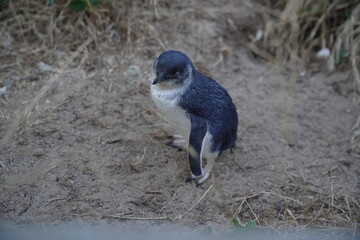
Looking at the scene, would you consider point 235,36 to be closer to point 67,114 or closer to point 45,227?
Answer: point 67,114

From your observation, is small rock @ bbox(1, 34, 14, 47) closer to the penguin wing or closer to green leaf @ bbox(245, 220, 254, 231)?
the penguin wing

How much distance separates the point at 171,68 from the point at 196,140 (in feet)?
1.54

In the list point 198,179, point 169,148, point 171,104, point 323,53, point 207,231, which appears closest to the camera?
point 207,231

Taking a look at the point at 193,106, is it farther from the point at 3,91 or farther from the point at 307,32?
the point at 307,32

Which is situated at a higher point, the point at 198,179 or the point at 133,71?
the point at 133,71

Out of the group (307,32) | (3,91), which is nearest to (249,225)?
(3,91)

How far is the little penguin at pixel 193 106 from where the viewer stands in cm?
295

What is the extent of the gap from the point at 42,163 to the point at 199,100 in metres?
1.09

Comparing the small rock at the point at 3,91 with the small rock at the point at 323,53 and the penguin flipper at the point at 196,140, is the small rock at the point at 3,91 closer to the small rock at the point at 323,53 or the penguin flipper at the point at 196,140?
the penguin flipper at the point at 196,140

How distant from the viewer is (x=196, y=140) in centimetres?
295

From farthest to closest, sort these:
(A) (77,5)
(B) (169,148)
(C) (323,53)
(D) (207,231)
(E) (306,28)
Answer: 1. (E) (306,28)
2. (C) (323,53)
3. (A) (77,5)
4. (B) (169,148)
5. (D) (207,231)

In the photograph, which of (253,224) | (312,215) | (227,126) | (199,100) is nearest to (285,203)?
(312,215)

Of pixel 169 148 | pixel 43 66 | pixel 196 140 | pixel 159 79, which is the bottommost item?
pixel 169 148

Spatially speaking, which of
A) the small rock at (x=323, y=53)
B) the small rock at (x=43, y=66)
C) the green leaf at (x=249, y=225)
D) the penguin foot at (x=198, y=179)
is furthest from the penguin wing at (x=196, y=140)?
the small rock at (x=323, y=53)
